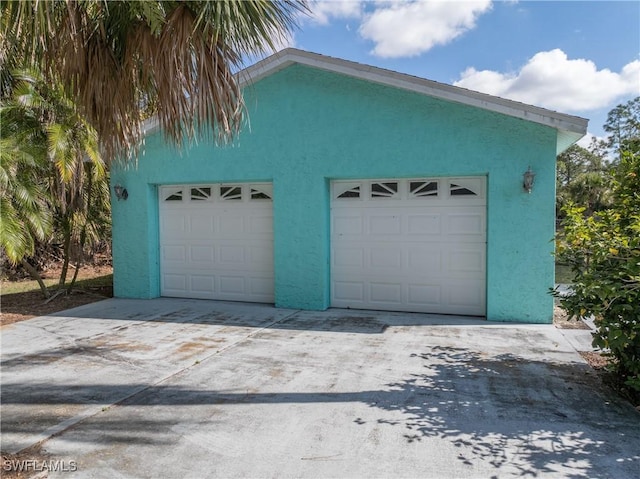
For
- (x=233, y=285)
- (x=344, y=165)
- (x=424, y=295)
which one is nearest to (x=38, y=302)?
(x=233, y=285)

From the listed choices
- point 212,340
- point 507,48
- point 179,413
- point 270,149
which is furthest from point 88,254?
point 507,48

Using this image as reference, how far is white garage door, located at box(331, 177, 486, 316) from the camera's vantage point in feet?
26.9

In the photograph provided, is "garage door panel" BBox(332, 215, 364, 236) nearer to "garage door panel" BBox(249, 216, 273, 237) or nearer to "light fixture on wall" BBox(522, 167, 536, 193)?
"garage door panel" BBox(249, 216, 273, 237)

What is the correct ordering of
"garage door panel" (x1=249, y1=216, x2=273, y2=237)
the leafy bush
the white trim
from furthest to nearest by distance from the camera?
"garage door panel" (x1=249, y1=216, x2=273, y2=237), the white trim, the leafy bush

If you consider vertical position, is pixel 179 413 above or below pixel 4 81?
below

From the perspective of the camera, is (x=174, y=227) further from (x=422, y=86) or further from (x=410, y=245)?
(x=422, y=86)

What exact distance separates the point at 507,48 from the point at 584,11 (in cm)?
203

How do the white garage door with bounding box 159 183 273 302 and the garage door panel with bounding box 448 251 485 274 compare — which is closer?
the garage door panel with bounding box 448 251 485 274

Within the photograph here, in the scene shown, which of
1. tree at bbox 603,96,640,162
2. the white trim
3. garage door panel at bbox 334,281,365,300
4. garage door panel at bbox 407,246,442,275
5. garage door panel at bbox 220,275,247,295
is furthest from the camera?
tree at bbox 603,96,640,162

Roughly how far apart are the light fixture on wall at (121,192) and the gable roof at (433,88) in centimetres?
408

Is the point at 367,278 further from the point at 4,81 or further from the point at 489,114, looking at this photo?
the point at 4,81

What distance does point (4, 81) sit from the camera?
7750 mm

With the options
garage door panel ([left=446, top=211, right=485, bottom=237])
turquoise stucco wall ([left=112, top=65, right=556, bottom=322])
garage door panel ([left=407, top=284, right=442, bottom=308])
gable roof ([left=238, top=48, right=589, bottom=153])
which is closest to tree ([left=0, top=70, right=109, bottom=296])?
turquoise stucco wall ([left=112, top=65, right=556, bottom=322])

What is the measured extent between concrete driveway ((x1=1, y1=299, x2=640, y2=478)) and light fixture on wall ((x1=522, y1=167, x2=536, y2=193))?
2.45 meters
